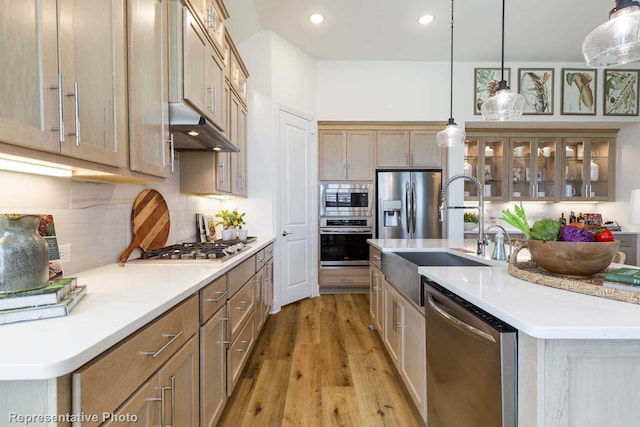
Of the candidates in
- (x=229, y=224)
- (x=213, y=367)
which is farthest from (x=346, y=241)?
(x=213, y=367)

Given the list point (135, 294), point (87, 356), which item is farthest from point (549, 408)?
point (135, 294)

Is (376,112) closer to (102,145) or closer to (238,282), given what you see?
(238,282)

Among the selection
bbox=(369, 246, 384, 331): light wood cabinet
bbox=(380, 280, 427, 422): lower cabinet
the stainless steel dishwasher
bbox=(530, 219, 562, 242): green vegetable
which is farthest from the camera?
bbox=(369, 246, 384, 331): light wood cabinet

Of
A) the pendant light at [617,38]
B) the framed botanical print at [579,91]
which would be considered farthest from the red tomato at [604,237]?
the framed botanical print at [579,91]

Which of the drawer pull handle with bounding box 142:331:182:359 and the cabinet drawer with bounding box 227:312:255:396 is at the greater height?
the drawer pull handle with bounding box 142:331:182:359

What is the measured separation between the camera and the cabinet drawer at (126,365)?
0.63m

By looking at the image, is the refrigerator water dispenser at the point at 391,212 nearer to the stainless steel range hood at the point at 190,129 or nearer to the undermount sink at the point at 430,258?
the undermount sink at the point at 430,258

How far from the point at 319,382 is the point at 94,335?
1.69 meters

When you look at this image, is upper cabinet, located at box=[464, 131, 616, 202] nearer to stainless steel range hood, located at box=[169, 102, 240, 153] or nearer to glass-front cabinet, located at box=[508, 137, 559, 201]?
glass-front cabinet, located at box=[508, 137, 559, 201]

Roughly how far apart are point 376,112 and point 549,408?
3.99m

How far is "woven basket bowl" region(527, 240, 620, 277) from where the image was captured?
39.1 inches

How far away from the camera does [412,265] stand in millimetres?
1659

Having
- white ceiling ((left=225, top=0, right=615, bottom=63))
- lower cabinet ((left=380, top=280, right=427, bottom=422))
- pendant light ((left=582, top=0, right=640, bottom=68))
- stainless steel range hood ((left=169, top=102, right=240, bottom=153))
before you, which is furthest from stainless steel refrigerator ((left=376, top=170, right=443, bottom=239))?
pendant light ((left=582, top=0, right=640, bottom=68))

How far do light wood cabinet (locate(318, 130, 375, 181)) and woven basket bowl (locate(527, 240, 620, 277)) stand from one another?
3.21 m
